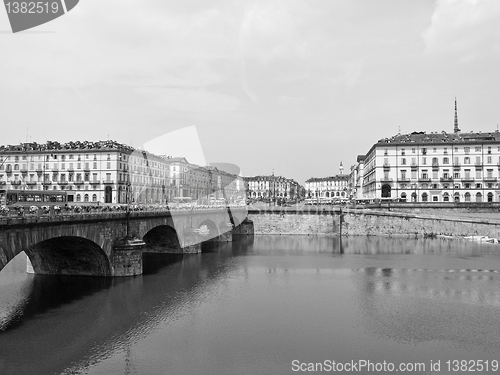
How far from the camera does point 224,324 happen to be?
2811cm

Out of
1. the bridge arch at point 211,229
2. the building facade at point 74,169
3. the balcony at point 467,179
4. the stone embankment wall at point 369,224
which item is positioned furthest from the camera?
the balcony at point 467,179

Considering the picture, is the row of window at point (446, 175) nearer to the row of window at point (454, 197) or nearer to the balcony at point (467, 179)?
the balcony at point (467, 179)

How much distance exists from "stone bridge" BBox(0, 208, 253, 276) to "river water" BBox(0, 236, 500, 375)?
5.16ft

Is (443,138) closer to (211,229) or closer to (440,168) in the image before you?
(440,168)

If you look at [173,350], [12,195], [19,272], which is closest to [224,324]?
[173,350]

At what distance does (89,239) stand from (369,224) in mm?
68667

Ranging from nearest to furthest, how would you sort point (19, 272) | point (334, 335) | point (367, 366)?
point (367, 366) < point (334, 335) < point (19, 272)

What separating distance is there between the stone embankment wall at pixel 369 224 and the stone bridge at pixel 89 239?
38075mm

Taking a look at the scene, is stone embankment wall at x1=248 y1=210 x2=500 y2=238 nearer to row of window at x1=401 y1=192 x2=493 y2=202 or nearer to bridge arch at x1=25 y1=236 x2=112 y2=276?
row of window at x1=401 y1=192 x2=493 y2=202

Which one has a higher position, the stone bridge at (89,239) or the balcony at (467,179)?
the balcony at (467,179)

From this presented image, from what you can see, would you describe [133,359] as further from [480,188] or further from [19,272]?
[480,188]

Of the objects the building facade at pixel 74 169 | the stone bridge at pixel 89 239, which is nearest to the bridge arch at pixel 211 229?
the stone bridge at pixel 89 239

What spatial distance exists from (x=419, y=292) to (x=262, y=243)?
43.2 metres

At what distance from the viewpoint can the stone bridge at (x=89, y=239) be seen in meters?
27.0
